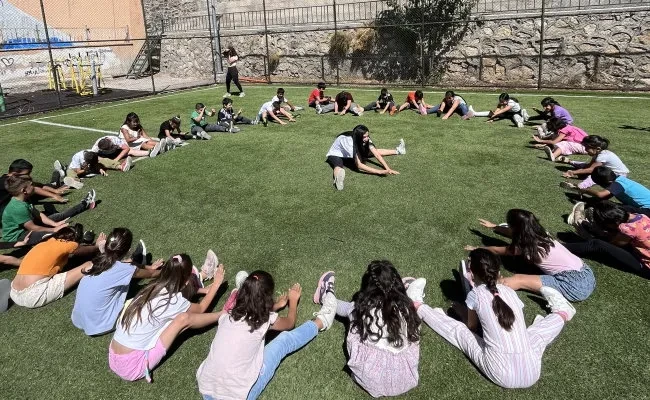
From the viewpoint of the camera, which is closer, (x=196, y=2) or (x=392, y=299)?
(x=392, y=299)

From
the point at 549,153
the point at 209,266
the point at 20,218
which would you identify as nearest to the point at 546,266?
the point at 209,266

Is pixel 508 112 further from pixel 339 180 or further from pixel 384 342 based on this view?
pixel 384 342

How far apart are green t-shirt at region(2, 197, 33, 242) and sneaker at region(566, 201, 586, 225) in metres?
7.11

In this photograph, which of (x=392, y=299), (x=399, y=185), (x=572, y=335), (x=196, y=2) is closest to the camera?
(x=392, y=299)

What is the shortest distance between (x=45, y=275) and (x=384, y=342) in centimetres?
367

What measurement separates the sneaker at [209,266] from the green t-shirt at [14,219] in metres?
2.71

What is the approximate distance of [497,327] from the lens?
3305 mm

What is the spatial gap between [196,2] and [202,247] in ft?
86.4

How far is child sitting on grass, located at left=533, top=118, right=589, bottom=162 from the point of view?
8203 millimetres

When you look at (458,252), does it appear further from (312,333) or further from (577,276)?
(312,333)

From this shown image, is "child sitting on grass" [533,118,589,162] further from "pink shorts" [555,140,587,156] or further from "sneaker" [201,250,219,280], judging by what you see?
"sneaker" [201,250,219,280]

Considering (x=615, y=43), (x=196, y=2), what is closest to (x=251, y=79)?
(x=196, y=2)

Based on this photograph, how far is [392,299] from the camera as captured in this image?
3.38m

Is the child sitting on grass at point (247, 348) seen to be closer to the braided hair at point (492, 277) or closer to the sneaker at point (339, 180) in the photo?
the braided hair at point (492, 277)
